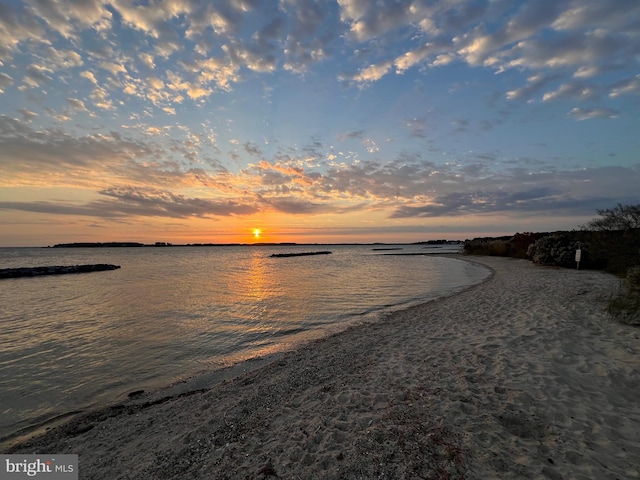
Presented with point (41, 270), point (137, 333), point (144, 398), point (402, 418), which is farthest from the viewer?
point (41, 270)

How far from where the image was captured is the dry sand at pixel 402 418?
11.8ft

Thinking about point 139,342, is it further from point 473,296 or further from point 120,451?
point 473,296

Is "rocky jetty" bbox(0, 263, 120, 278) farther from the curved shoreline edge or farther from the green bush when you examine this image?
the green bush

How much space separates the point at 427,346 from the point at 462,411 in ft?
11.5

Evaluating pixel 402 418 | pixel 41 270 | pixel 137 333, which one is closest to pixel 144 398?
pixel 402 418

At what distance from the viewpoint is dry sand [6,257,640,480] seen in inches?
142

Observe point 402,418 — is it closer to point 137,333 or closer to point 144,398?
point 144,398

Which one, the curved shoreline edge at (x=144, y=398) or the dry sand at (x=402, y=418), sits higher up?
the dry sand at (x=402, y=418)

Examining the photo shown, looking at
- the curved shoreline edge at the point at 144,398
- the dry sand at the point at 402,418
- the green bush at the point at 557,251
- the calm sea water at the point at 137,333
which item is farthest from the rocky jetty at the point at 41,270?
the green bush at the point at 557,251

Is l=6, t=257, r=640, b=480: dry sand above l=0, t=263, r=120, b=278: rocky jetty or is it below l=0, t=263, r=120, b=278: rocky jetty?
below

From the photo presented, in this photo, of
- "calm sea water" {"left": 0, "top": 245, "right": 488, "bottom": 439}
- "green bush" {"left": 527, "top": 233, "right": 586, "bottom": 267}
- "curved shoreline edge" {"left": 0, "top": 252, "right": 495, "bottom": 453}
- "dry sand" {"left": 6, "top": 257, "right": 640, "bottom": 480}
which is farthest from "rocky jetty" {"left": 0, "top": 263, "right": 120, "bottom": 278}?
"green bush" {"left": 527, "top": 233, "right": 586, "bottom": 267}

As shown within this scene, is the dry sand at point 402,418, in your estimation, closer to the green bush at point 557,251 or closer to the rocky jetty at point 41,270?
the green bush at point 557,251

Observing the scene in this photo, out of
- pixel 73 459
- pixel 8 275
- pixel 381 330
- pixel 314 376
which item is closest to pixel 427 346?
pixel 381 330

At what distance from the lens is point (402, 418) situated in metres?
4.50
